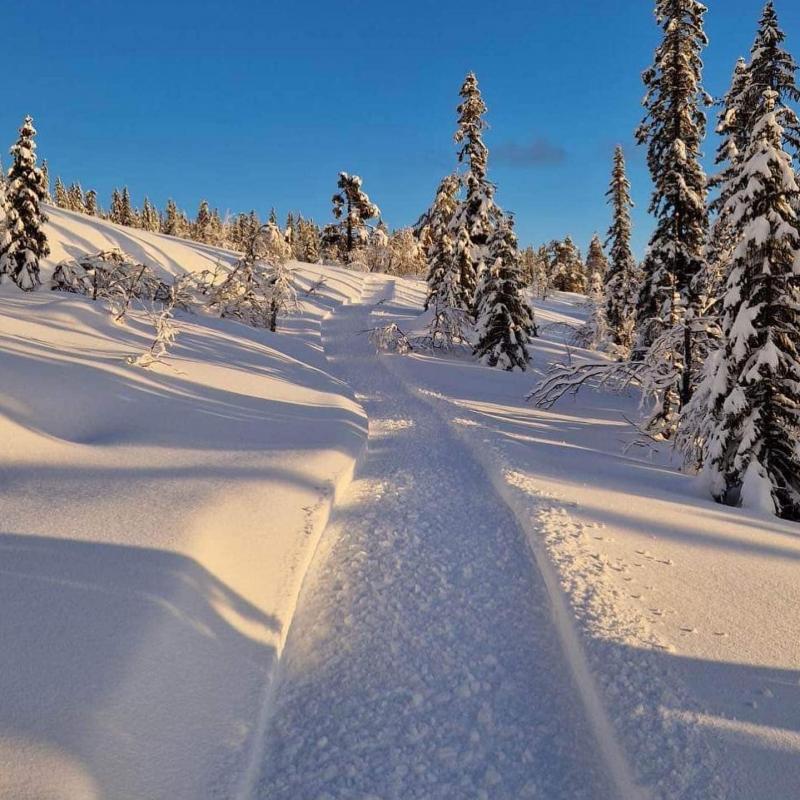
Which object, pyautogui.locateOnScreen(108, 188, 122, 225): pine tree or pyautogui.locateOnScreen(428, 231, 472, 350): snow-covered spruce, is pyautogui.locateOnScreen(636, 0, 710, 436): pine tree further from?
pyautogui.locateOnScreen(108, 188, 122, 225): pine tree

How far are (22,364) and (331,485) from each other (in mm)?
5868

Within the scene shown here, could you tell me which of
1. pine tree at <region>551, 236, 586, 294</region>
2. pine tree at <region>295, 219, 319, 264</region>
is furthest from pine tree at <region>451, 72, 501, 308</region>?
pine tree at <region>295, 219, 319, 264</region>

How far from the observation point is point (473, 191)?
93.4ft

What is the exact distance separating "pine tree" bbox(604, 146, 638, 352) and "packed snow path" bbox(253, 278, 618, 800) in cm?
2792

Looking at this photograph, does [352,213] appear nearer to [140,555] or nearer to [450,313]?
[450,313]

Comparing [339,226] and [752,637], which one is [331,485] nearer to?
[752,637]

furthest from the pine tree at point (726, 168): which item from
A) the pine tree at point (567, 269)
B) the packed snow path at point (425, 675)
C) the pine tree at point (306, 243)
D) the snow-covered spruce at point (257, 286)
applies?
the pine tree at point (306, 243)

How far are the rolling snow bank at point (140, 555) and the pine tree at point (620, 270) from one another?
1021 inches

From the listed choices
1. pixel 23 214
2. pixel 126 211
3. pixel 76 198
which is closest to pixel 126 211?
pixel 126 211

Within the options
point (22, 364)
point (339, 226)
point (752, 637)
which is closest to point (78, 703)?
point (752, 637)

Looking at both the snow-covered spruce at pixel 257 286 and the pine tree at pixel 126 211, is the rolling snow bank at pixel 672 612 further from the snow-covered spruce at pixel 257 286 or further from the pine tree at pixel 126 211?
the pine tree at pixel 126 211

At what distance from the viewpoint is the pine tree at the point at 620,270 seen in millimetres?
33000

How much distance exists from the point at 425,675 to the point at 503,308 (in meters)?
19.3

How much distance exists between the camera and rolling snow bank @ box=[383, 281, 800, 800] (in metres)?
3.66
